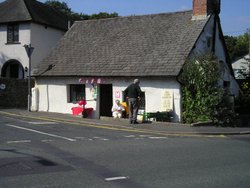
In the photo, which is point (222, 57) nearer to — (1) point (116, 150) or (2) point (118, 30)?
(2) point (118, 30)

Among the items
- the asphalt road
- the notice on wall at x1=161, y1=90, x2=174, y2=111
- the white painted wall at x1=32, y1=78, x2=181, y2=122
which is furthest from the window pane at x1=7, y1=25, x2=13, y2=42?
the asphalt road

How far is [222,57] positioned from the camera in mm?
27312

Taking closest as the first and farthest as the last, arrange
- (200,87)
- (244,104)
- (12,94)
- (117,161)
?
(117,161)
(200,87)
(244,104)
(12,94)

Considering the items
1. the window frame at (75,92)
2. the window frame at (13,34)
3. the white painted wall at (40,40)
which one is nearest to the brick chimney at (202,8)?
the window frame at (75,92)

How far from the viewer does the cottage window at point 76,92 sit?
2483 cm

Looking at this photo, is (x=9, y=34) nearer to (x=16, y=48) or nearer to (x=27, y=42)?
(x=16, y=48)

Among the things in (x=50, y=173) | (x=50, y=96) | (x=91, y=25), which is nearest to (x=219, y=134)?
(x=50, y=173)

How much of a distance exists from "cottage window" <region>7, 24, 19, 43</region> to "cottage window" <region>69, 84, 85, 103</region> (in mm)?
12990

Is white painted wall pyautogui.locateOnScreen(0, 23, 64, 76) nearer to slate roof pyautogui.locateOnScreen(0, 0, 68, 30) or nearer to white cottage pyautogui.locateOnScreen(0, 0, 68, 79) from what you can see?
white cottage pyautogui.locateOnScreen(0, 0, 68, 79)

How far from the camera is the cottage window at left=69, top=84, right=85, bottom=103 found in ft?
81.5

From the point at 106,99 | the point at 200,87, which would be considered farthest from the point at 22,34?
the point at 200,87

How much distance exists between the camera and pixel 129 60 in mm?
23375

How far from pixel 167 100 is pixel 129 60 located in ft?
11.6

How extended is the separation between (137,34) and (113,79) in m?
3.89
